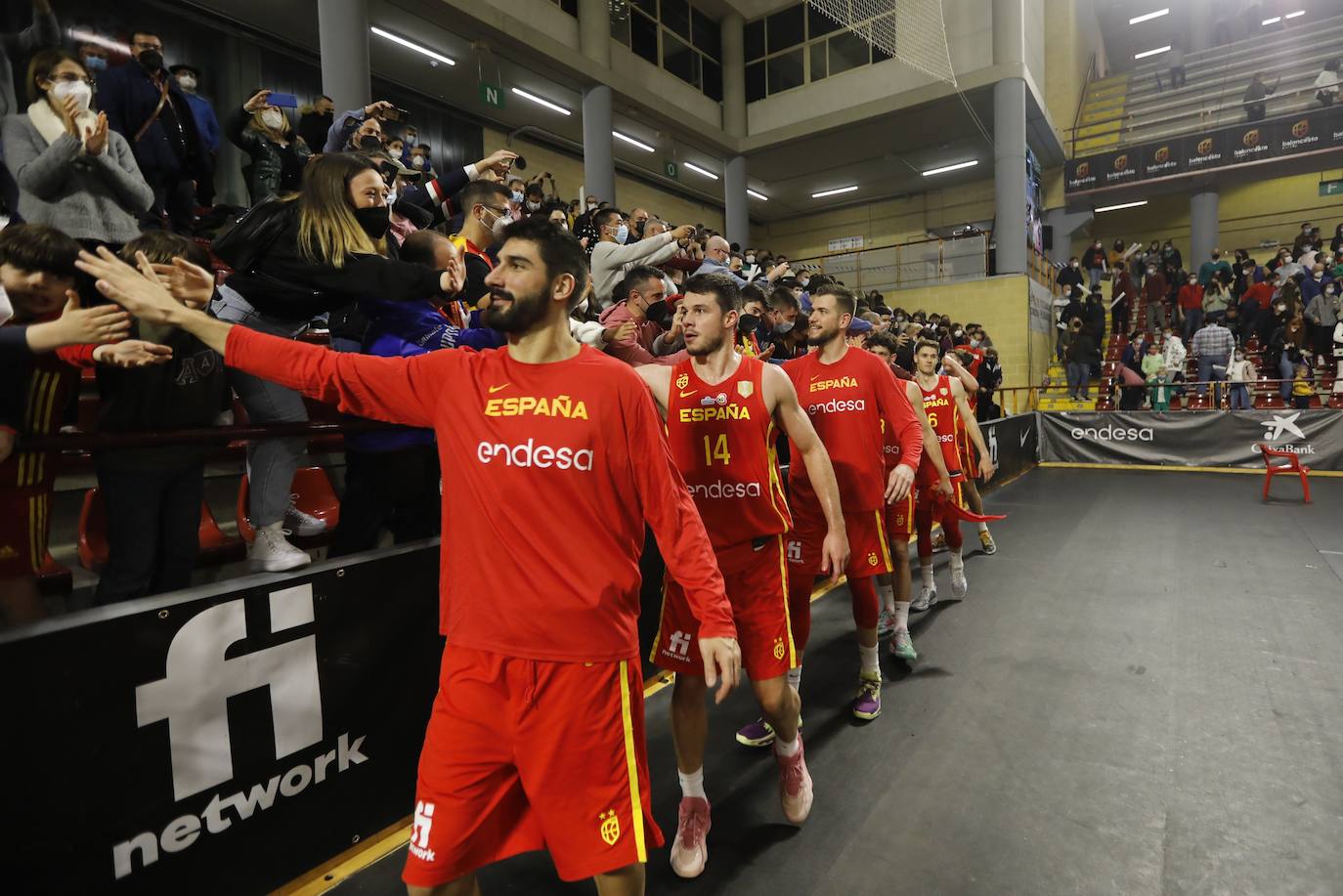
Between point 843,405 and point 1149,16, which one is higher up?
point 1149,16

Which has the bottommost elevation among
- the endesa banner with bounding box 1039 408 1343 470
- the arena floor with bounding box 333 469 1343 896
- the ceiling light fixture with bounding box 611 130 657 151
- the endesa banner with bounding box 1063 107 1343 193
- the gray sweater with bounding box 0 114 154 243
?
the arena floor with bounding box 333 469 1343 896

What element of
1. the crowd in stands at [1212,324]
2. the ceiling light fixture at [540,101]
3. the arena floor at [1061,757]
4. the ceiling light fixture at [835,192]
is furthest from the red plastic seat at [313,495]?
the ceiling light fixture at [835,192]

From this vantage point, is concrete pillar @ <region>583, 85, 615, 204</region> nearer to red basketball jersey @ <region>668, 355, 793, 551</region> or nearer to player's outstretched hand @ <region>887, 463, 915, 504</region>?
player's outstretched hand @ <region>887, 463, 915, 504</region>

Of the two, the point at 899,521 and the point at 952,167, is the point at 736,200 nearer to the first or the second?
the point at 952,167

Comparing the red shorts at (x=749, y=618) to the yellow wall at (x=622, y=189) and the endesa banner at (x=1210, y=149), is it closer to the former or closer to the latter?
the yellow wall at (x=622, y=189)

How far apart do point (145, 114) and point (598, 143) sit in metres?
10.5

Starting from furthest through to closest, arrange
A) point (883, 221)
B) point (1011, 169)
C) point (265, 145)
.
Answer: point (883, 221) → point (1011, 169) → point (265, 145)

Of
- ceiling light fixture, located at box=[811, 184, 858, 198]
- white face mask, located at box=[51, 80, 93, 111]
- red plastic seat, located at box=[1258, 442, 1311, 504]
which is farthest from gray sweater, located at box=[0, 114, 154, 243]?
ceiling light fixture, located at box=[811, 184, 858, 198]

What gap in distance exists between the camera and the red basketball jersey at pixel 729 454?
2.63m

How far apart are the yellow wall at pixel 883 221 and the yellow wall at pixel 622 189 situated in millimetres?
3080

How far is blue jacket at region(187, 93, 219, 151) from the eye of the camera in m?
5.39

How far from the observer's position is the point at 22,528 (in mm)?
2170

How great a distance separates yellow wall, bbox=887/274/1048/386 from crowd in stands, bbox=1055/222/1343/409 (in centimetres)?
110

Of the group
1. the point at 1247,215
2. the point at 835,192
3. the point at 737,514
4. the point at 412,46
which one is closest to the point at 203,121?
the point at 737,514
